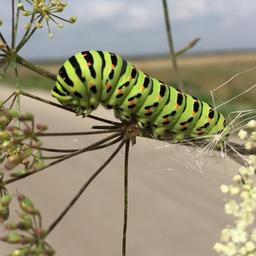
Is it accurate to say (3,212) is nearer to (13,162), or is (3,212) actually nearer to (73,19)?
(13,162)

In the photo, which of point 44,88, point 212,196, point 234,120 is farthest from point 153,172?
point 44,88

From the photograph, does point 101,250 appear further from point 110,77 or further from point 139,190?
point 110,77

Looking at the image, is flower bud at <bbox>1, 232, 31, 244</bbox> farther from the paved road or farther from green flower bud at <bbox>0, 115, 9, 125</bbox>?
the paved road

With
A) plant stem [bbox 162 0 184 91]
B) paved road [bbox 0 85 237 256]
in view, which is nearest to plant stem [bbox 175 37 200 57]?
plant stem [bbox 162 0 184 91]

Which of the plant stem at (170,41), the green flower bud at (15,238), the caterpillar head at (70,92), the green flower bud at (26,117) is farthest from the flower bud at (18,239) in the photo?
the plant stem at (170,41)

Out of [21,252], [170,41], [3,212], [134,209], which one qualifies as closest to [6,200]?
[3,212]
